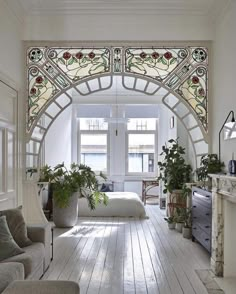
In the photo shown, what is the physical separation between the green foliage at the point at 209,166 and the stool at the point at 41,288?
10.5 feet

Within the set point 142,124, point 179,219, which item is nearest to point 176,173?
point 179,219

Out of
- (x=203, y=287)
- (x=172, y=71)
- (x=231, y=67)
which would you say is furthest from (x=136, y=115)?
(x=203, y=287)

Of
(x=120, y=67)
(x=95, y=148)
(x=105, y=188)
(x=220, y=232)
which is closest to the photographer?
(x=220, y=232)

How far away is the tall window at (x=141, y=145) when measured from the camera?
11492 millimetres

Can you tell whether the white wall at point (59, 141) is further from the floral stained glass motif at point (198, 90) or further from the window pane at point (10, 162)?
the floral stained glass motif at point (198, 90)

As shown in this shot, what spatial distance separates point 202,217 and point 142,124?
656cm

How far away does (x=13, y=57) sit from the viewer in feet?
17.1

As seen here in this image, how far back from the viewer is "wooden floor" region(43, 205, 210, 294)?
12.8 feet

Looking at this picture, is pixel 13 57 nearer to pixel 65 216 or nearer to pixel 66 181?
pixel 66 181

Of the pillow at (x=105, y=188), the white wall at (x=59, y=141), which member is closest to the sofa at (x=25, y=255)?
the white wall at (x=59, y=141)

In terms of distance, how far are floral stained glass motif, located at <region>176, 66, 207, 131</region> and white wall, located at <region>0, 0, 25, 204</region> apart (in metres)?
2.47

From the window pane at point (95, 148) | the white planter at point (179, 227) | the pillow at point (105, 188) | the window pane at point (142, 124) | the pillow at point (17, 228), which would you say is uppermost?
the window pane at point (142, 124)

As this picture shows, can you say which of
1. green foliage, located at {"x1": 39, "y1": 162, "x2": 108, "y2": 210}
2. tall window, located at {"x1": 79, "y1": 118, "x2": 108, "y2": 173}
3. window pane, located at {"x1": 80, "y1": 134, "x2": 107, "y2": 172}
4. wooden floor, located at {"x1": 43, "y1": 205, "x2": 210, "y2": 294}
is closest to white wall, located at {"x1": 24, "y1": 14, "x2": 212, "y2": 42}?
green foliage, located at {"x1": 39, "y1": 162, "x2": 108, "y2": 210}

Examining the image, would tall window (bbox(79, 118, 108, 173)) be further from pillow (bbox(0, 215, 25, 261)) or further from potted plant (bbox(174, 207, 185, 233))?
pillow (bbox(0, 215, 25, 261))
